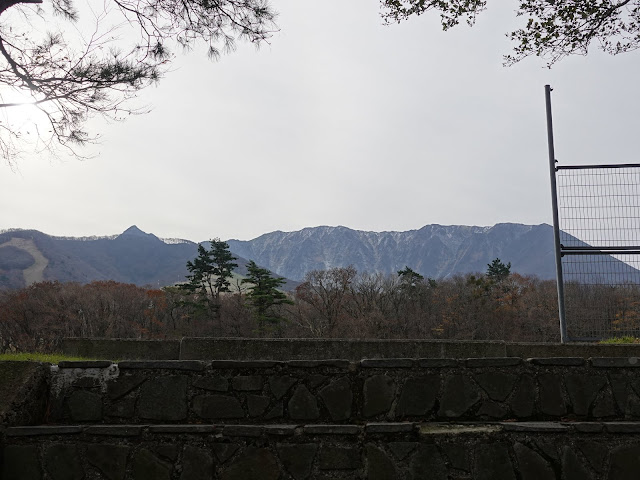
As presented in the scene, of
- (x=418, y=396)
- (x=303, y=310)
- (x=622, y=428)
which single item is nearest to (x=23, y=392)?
(x=418, y=396)

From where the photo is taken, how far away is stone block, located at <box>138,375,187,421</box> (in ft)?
12.0

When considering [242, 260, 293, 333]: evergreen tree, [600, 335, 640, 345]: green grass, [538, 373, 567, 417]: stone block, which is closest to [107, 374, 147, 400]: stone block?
[538, 373, 567, 417]: stone block

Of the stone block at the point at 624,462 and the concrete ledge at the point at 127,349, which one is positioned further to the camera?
the concrete ledge at the point at 127,349

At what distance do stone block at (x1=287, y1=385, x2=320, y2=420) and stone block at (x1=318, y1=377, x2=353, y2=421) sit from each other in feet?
0.24

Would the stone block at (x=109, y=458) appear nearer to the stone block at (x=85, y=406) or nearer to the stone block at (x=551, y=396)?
the stone block at (x=85, y=406)

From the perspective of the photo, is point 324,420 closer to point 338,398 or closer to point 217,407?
point 338,398

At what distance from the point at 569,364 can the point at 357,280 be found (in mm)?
43858

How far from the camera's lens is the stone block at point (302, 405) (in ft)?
12.0

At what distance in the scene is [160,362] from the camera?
147 inches

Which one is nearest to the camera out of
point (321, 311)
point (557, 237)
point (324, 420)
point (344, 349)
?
point (324, 420)

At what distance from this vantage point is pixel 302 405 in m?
3.67

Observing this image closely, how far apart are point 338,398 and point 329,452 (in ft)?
1.23

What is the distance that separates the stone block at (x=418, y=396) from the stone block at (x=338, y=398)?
1.09 ft

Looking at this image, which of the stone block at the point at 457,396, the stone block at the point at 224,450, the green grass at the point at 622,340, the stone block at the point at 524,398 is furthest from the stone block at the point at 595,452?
the green grass at the point at 622,340
